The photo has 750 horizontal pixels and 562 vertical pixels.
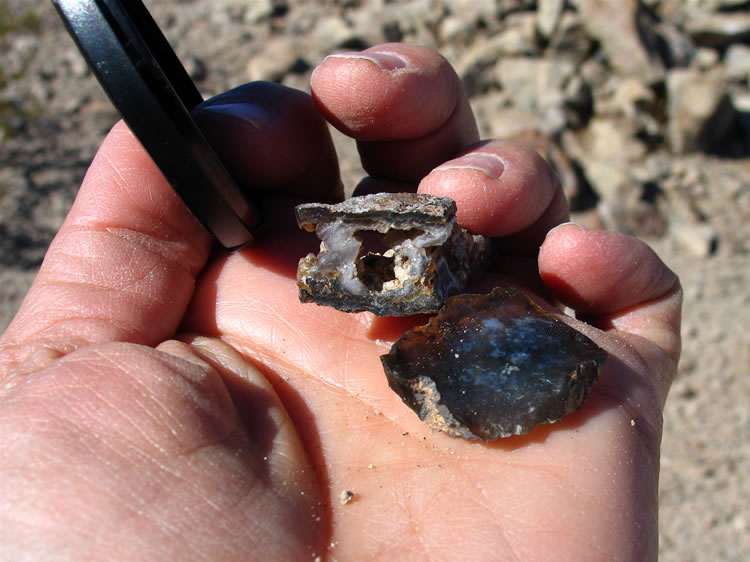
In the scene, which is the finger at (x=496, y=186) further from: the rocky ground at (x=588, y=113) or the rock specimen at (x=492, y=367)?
the rocky ground at (x=588, y=113)

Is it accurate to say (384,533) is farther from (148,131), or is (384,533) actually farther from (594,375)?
(148,131)

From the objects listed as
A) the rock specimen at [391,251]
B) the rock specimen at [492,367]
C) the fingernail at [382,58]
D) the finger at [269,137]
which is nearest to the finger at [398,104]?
the fingernail at [382,58]

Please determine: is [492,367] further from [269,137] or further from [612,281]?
[269,137]

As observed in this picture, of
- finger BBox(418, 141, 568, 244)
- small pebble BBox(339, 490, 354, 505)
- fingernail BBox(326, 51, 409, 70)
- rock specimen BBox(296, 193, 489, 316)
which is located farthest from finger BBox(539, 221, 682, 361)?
small pebble BBox(339, 490, 354, 505)

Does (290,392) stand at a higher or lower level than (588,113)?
higher

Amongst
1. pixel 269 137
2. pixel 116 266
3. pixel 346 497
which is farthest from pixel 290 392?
pixel 269 137
